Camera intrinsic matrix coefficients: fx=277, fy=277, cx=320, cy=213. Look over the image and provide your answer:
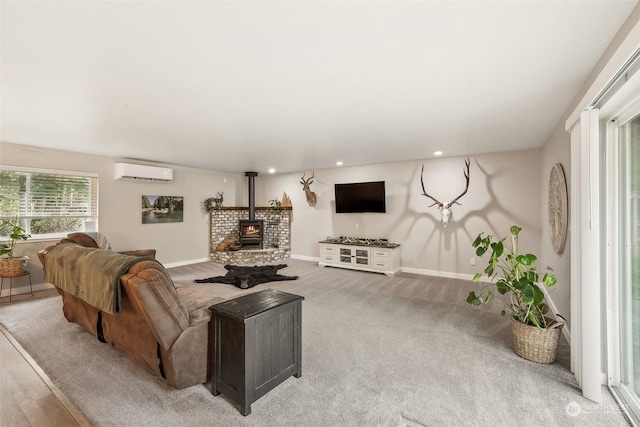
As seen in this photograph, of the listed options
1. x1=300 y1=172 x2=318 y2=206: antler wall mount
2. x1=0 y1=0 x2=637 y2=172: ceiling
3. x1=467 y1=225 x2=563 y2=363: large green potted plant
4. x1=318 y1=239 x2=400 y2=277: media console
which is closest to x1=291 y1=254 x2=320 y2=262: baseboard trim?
x1=318 y1=239 x2=400 y2=277: media console

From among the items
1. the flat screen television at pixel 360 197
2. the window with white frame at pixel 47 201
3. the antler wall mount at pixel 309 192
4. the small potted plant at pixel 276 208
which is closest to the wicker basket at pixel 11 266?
the window with white frame at pixel 47 201

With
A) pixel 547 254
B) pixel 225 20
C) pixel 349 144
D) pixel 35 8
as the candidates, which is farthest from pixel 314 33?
pixel 547 254

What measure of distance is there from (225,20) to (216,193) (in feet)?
20.6

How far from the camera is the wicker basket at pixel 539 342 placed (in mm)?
2396

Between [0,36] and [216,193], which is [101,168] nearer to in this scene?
[216,193]

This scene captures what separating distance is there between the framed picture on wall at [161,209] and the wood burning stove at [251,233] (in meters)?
1.54

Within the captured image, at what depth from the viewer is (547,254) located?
4129 millimetres

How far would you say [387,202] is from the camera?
6.20m

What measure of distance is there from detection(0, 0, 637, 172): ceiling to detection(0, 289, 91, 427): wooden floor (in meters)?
2.41

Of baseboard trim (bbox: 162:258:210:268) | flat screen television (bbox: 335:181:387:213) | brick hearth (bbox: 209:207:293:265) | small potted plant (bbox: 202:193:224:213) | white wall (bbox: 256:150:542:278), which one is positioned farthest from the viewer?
small potted plant (bbox: 202:193:224:213)

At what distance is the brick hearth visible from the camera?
6965mm

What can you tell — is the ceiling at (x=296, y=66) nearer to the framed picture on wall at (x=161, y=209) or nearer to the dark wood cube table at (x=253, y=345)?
the dark wood cube table at (x=253, y=345)

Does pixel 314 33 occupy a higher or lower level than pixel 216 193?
higher

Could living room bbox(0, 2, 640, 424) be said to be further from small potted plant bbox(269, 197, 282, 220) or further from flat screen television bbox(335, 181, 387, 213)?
small potted plant bbox(269, 197, 282, 220)
